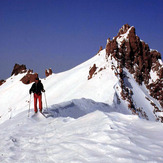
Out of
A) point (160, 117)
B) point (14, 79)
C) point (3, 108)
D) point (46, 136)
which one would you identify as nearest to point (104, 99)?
point (160, 117)

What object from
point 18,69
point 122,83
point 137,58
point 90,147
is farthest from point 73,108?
point 18,69

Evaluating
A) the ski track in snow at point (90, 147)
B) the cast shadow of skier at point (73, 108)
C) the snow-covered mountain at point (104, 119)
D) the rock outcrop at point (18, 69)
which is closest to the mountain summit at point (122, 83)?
the snow-covered mountain at point (104, 119)

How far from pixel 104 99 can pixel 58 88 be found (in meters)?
22.1

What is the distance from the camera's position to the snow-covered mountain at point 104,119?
5.64 m

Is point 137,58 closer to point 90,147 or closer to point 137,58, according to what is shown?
point 137,58

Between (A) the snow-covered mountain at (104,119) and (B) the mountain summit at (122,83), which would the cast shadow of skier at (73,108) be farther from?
(B) the mountain summit at (122,83)

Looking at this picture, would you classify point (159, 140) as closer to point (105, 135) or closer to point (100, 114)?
point (105, 135)

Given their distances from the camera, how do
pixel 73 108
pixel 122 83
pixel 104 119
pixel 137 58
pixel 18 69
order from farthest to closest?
pixel 18 69 → pixel 137 58 → pixel 122 83 → pixel 73 108 → pixel 104 119

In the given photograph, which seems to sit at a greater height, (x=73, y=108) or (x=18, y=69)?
(x=18, y=69)

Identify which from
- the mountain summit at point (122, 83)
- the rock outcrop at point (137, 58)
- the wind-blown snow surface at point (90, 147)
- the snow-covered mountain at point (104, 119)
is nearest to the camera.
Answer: the wind-blown snow surface at point (90, 147)

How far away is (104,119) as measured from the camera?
8844mm

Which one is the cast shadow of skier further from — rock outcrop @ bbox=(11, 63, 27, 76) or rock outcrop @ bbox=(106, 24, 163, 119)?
rock outcrop @ bbox=(11, 63, 27, 76)

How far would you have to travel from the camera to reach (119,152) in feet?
17.5

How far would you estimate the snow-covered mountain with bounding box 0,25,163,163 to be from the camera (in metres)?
5.64
